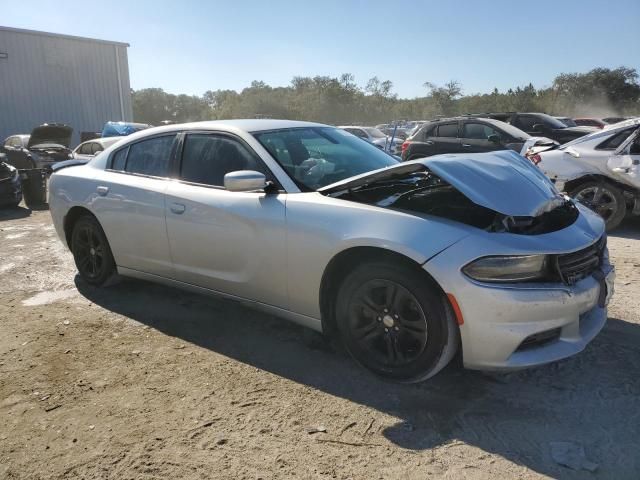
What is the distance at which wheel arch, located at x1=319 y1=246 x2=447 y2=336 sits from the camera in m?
2.77

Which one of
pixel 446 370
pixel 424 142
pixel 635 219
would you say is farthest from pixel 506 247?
pixel 424 142

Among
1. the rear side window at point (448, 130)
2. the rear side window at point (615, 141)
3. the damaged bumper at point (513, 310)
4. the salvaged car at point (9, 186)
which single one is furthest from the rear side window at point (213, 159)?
the rear side window at point (448, 130)

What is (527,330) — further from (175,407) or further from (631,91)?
(631,91)

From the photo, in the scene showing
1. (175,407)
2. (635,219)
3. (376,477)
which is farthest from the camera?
(635,219)

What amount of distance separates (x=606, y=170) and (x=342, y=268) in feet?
16.9

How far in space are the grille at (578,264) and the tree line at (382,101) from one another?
48348mm

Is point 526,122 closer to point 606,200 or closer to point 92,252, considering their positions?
point 606,200

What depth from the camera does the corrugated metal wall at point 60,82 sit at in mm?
22497

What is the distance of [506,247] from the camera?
2.56m

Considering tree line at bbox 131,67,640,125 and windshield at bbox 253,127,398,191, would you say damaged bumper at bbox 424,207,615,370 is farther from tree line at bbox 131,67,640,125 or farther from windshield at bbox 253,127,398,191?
tree line at bbox 131,67,640,125

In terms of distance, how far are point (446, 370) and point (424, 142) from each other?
908 cm

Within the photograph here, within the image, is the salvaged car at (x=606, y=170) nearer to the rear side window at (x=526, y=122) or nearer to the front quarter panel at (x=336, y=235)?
the front quarter panel at (x=336, y=235)

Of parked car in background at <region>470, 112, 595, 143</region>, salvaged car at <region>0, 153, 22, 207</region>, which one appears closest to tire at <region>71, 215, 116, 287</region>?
salvaged car at <region>0, 153, 22, 207</region>

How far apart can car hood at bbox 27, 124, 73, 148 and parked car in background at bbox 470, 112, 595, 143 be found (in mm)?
10906
